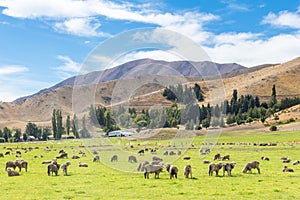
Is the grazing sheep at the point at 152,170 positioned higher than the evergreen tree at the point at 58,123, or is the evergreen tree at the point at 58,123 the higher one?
the evergreen tree at the point at 58,123

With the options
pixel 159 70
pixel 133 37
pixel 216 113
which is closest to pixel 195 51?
pixel 133 37

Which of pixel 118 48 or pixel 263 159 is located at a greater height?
pixel 118 48

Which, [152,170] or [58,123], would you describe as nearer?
[152,170]

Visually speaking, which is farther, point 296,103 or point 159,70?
point 296,103

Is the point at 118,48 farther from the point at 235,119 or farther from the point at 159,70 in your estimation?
the point at 235,119

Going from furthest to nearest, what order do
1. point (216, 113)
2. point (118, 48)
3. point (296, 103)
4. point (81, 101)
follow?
point (296, 103), point (216, 113), point (81, 101), point (118, 48)

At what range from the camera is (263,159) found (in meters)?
49.6

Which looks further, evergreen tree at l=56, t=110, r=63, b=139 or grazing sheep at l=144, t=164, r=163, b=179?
evergreen tree at l=56, t=110, r=63, b=139

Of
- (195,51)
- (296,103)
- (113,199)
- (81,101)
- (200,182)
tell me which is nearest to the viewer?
(113,199)

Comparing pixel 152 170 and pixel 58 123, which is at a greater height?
pixel 58 123

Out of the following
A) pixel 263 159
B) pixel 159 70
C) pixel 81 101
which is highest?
pixel 159 70

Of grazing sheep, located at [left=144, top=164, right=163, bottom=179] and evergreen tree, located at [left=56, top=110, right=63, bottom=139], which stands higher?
evergreen tree, located at [left=56, top=110, right=63, bottom=139]

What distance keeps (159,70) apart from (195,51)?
9.74m

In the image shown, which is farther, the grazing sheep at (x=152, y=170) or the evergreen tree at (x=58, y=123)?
the evergreen tree at (x=58, y=123)
